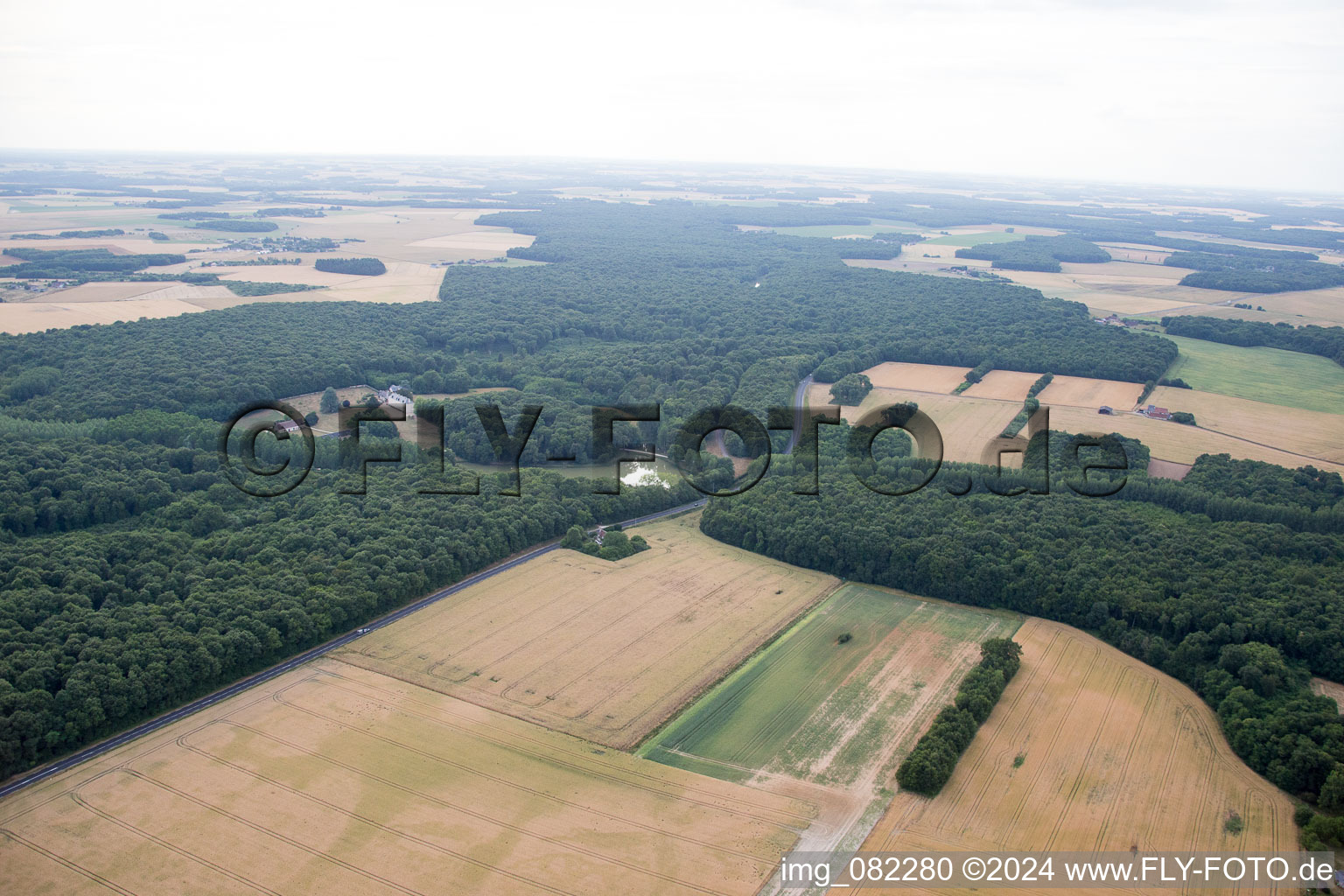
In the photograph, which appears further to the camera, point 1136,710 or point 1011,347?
point 1011,347

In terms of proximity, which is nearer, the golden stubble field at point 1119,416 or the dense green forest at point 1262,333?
the golden stubble field at point 1119,416

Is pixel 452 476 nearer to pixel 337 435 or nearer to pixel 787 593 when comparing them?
pixel 337 435

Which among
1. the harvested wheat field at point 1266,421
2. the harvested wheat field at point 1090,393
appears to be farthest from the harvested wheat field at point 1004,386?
the harvested wheat field at point 1266,421

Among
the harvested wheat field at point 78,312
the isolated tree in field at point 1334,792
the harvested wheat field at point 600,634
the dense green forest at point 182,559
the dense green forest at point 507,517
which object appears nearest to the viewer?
the isolated tree in field at point 1334,792

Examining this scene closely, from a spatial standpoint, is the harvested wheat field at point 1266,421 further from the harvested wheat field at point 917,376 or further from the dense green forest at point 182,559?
the dense green forest at point 182,559

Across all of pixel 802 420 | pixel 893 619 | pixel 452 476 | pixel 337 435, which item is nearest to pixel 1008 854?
pixel 893 619

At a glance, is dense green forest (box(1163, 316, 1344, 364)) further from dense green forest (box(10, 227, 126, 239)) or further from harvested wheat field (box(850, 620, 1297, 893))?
dense green forest (box(10, 227, 126, 239))

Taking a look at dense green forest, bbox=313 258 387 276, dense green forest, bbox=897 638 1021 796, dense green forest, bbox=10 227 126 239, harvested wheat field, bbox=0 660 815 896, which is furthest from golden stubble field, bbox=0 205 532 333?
dense green forest, bbox=897 638 1021 796

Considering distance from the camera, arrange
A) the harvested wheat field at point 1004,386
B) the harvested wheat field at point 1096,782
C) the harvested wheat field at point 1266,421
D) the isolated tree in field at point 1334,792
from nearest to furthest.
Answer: the harvested wheat field at point 1096,782 → the isolated tree in field at point 1334,792 → the harvested wheat field at point 1266,421 → the harvested wheat field at point 1004,386
